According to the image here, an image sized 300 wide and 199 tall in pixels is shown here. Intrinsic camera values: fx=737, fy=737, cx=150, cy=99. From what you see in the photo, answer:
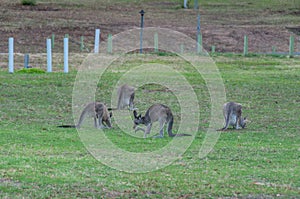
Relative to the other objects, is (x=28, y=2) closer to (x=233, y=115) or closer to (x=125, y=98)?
(x=125, y=98)

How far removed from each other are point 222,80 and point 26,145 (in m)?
13.6

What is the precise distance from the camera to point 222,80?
2616 cm

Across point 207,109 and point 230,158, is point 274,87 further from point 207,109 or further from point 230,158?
point 230,158

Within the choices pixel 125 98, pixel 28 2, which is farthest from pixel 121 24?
pixel 125 98

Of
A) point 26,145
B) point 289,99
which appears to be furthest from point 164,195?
point 289,99

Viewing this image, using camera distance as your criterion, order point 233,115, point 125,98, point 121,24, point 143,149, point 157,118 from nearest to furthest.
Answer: point 143,149 → point 157,118 → point 233,115 → point 125,98 → point 121,24

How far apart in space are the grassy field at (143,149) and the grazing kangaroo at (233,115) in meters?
0.34

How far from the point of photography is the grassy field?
32.8ft

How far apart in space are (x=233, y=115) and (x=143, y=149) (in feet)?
11.4

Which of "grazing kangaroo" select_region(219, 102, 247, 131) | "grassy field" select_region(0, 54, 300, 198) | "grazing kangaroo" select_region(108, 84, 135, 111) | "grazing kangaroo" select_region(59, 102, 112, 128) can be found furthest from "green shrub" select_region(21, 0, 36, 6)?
"grazing kangaroo" select_region(219, 102, 247, 131)

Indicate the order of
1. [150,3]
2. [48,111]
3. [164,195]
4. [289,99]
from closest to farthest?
[164,195] → [48,111] → [289,99] → [150,3]

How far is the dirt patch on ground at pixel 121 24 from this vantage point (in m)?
49.6

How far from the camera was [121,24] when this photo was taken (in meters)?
57.3

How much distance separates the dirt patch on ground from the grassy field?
21.0 m
